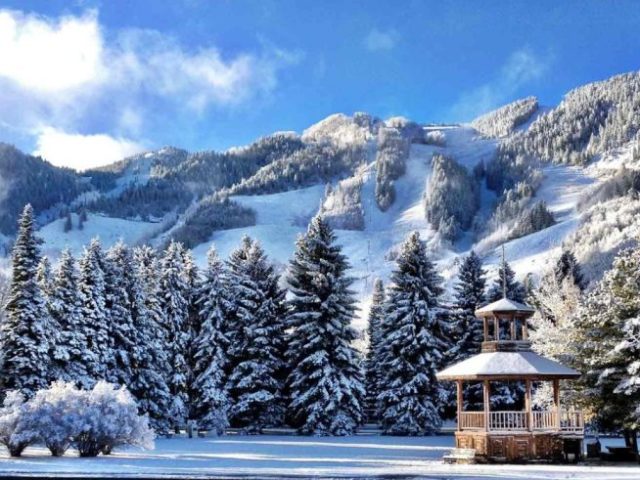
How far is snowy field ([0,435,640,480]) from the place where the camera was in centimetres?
2089

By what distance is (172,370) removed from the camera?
4766 cm

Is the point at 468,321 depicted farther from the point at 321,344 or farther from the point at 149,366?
the point at 149,366

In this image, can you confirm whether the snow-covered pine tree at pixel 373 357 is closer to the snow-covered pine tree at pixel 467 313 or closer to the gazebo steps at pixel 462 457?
the snow-covered pine tree at pixel 467 313

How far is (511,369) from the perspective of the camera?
29.2 m

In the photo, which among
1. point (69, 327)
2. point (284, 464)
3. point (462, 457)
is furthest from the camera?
point (69, 327)

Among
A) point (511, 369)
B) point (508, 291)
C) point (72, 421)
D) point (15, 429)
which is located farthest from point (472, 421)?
point (508, 291)

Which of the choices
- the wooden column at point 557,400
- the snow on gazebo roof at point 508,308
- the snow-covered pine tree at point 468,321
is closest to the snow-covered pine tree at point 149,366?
the snow-covered pine tree at point 468,321

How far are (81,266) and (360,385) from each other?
17192mm

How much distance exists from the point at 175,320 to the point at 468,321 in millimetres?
18378

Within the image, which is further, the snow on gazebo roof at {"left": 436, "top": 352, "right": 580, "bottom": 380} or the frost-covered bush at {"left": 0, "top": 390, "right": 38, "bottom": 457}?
the snow on gazebo roof at {"left": 436, "top": 352, "right": 580, "bottom": 380}

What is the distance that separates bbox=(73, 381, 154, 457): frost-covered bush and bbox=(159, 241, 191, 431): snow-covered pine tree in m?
18.2

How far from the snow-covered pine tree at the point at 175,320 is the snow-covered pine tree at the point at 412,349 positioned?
467 inches

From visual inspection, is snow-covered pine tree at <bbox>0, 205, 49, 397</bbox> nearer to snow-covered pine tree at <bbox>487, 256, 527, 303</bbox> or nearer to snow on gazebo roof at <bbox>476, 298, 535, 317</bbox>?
snow on gazebo roof at <bbox>476, 298, 535, 317</bbox>

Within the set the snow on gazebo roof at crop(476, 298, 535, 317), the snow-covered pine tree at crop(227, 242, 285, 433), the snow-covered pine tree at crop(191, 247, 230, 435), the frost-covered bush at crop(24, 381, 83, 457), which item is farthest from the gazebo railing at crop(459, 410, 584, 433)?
the snow-covered pine tree at crop(191, 247, 230, 435)
